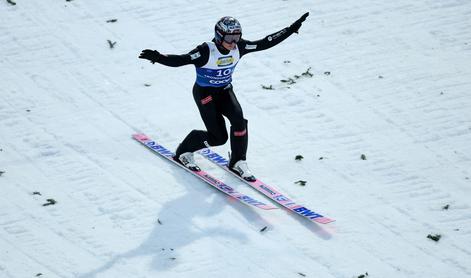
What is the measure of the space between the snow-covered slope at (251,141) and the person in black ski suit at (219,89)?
319 millimetres

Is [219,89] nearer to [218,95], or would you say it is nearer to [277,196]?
[218,95]

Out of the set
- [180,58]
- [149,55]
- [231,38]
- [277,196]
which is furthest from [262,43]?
[277,196]

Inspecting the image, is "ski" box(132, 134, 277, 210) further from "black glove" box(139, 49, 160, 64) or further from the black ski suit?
"black glove" box(139, 49, 160, 64)

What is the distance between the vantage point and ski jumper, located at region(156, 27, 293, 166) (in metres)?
9.01

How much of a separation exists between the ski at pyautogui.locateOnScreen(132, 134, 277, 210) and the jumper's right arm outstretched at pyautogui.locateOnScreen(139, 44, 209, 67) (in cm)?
142

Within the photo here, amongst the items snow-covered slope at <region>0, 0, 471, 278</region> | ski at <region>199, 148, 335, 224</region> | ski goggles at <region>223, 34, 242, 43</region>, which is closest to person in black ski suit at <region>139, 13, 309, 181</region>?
ski goggles at <region>223, 34, 242, 43</region>

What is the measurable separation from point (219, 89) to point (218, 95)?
0.07 meters

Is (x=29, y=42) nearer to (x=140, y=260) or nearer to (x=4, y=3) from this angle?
(x=4, y=3)

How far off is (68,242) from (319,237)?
269 centimetres

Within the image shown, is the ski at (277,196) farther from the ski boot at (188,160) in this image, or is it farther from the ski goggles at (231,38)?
the ski goggles at (231,38)

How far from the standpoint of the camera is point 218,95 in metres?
9.30

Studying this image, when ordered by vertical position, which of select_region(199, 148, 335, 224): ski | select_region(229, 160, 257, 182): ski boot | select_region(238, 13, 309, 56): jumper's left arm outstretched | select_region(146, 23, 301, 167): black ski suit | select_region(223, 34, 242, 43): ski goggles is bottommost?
select_region(199, 148, 335, 224): ski

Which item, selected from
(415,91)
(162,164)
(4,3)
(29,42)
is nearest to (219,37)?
(162,164)

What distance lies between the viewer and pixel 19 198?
353 inches
